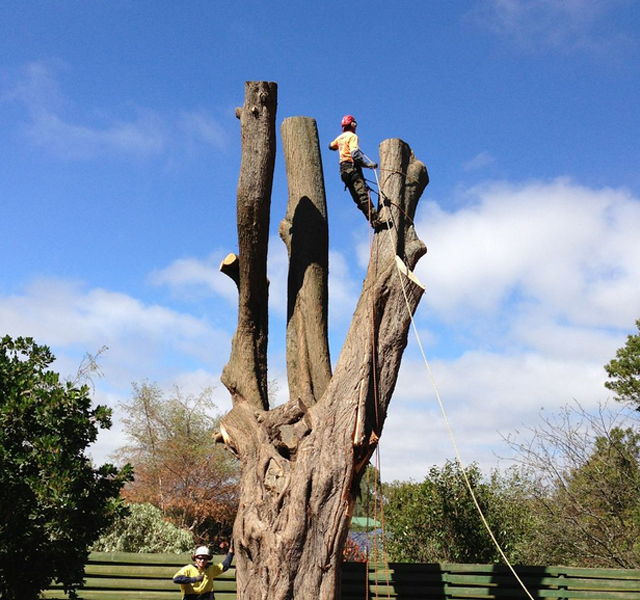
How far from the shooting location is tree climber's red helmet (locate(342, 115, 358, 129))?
7.09 meters

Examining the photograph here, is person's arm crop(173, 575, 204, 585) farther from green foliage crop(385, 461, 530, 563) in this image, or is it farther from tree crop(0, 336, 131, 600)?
green foliage crop(385, 461, 530, 563)

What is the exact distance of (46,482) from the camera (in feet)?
18.7

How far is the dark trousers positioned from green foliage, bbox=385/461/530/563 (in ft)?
16.3

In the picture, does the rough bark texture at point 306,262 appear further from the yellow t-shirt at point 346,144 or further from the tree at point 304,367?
the yellow t-shirt at point 346,144

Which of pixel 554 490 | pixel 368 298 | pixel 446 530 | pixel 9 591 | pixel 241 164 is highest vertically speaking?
pixel 241 164

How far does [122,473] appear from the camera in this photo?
641 centimetres

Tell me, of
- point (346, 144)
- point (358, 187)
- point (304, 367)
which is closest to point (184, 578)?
point (304, 367)

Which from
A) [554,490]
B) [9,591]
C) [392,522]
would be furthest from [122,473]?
[554,490]

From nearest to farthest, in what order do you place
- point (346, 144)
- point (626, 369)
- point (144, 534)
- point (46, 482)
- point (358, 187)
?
point (46, 482) < point (358, 187) < point (346, 144) < point (144, 534) < point (626, 369)

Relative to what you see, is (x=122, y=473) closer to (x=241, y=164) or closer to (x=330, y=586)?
(x=330, y=586)

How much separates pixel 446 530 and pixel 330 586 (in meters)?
4.95

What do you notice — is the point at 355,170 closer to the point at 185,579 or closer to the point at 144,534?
the point at 185,579

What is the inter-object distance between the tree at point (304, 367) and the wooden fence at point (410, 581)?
2162 mm

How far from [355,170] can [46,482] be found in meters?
4.26
